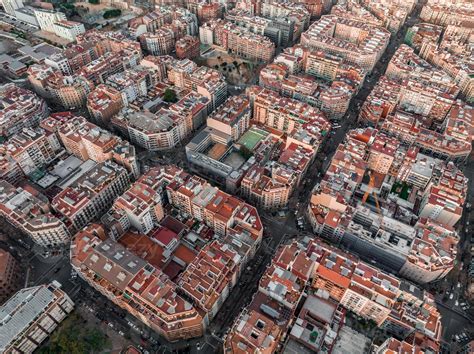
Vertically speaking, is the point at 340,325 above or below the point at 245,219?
below

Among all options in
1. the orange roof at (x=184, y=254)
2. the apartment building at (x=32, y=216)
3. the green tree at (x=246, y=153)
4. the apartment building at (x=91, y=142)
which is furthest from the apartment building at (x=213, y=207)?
the apartment building at (x=32, y=216)

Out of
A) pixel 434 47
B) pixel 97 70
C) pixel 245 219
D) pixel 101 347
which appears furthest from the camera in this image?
pixel 434 47

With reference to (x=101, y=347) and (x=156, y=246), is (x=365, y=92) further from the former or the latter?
(x=101, y=347)

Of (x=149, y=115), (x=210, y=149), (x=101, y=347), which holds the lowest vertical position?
(x=101, y=347)

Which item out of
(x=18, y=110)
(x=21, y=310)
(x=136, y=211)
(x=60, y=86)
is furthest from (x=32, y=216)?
(x=60, y=86)

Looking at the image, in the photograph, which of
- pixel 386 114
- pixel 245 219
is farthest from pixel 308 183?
pixel 386 114

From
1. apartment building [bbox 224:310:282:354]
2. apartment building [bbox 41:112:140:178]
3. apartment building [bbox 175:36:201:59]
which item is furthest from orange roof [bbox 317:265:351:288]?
apartment building [bbox 175:36:201:59]

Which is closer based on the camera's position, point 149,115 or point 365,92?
point 149,115

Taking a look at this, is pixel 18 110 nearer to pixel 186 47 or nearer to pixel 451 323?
pixel 186 47

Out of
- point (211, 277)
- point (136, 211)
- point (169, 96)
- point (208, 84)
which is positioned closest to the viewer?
point (211, 277)
